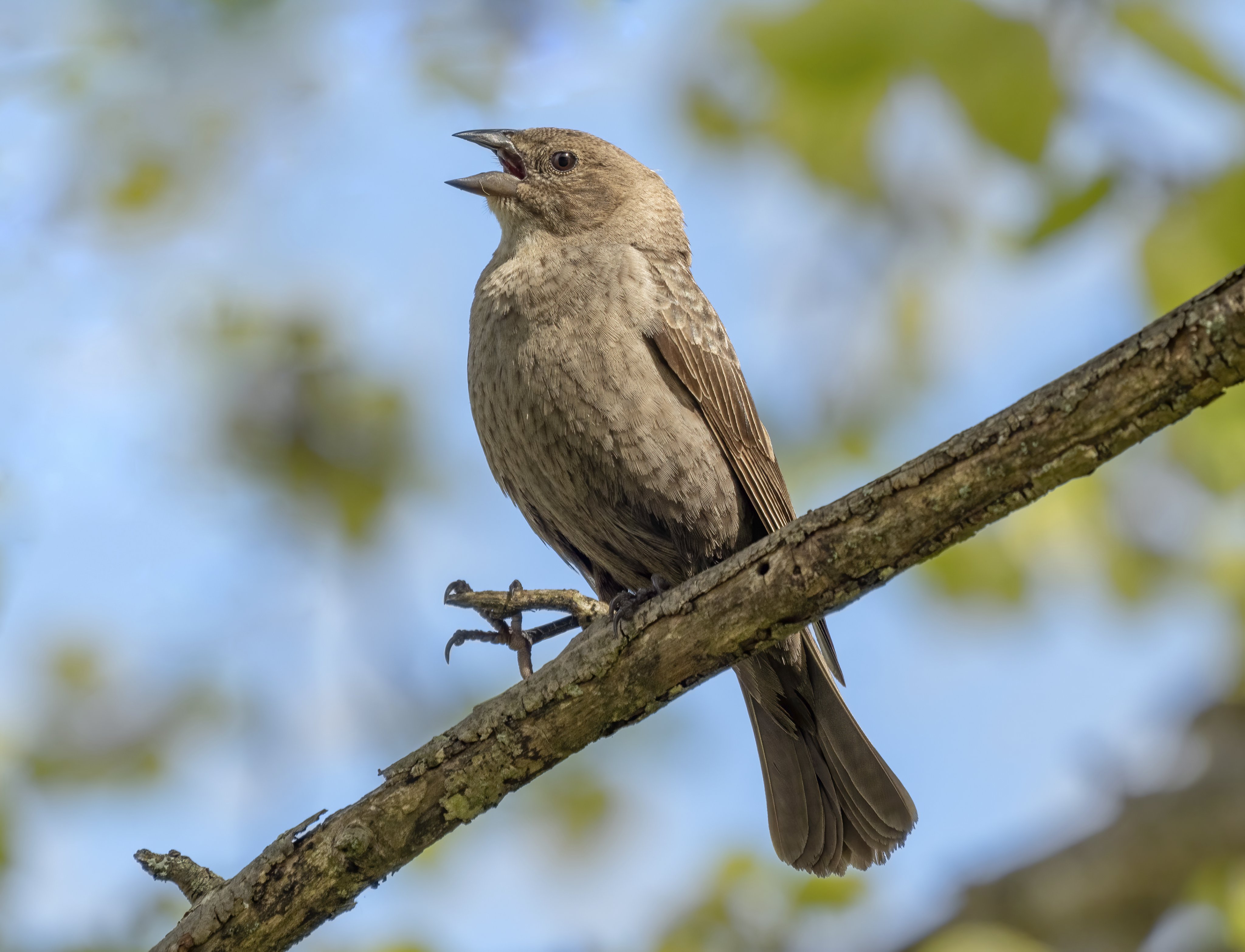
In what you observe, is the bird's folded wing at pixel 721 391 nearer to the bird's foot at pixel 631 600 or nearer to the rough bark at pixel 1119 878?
the bird's foot at pixel 631 600

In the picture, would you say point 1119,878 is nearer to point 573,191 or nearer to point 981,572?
point 981,572

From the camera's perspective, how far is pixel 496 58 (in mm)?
4918

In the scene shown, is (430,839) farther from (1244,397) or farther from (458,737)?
(1244,397)

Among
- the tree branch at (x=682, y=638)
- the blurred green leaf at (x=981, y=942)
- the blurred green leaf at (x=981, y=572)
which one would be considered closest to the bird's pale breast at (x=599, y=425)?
the tree branch at (x=682, y=638)

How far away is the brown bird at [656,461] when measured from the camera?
4156 mm

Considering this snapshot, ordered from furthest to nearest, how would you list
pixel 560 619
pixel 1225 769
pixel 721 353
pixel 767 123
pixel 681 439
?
pixel 1225 769 < pixel 767 123 < pixel 721 353 < pixel 681 439 < pixel 560 619

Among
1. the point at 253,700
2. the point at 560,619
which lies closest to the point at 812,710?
the point at 560,619

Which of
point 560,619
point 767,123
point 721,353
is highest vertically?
point 767,123

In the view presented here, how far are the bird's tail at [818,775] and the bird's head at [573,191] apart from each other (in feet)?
5.56

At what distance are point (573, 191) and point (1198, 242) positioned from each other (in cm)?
257

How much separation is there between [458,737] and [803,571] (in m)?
1.01

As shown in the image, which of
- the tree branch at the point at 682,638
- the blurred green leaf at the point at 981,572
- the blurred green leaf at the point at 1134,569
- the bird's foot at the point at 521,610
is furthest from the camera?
the blurred green leaf at the point at 1134,569

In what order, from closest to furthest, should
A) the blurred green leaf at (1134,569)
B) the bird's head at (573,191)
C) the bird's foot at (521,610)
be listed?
the bird's foot at (521,610) < the bird's head at (573,191) < the blurred green leaf at (1134,569)

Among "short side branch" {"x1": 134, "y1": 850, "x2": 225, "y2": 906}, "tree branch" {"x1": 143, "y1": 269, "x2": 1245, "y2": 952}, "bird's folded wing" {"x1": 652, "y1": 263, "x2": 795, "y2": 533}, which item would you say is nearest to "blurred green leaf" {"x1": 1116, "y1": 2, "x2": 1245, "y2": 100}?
"tree branch" {"x1": 143, "y1": 269, "x2": 1245, "y2": 952}
